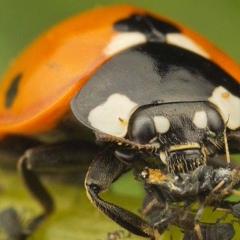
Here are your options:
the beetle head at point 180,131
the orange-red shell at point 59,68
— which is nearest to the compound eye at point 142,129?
the beetle head at point 180,131

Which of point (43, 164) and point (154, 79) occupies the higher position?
point (154, 79)

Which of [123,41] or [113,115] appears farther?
[123,41]

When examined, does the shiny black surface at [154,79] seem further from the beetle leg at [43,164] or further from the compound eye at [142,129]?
the beetle leg at [43,164]

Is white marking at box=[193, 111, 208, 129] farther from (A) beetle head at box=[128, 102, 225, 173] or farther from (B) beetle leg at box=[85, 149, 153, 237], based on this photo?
(B) beetle leg at box=[85, 149, 153, 237]

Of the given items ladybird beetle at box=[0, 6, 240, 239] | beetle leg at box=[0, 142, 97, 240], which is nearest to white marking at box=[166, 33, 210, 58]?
ladybird beetle at box=[0, 6, 240, 239]

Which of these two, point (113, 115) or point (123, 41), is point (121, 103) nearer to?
point (113, 115)

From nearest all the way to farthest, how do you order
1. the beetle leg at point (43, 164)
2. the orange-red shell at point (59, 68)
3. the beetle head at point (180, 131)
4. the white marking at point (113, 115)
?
the beetle head at point (180, 131), the white marking at point (113, 115), the orange-red shell at point (59, 68), the beetle leg at point (43, 164)

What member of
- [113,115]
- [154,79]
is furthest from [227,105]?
[113,115]
